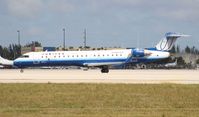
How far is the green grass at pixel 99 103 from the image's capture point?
56.6 feet

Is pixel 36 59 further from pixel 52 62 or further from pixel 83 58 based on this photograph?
pixel 83 58

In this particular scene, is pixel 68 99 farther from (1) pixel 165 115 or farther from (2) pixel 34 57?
(2) pixel 34 57

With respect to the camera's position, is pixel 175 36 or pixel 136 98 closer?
pixel 136 98

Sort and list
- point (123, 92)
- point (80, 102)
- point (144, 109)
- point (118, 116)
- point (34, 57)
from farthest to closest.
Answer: point (34, 57)
point (123, 92)
point (80, 102)
point (144, 109)
point (118, 116)

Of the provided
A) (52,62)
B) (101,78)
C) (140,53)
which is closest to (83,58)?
(52,62)

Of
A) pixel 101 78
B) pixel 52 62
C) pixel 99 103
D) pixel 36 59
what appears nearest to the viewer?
pixel 99 103

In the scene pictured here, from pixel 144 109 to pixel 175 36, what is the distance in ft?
209

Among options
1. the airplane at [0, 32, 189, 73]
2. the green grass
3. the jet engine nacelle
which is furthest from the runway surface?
the jet engine nacelle

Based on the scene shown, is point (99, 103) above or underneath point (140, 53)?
underneath

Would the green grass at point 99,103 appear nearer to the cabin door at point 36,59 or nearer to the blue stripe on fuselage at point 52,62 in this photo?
the cabin door at point 36,59

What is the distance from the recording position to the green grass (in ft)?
Result: 56.6

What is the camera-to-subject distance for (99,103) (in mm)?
20359

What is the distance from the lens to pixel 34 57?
69875 mm

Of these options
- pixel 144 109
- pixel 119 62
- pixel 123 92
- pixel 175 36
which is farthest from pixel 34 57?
pixel 144 109
